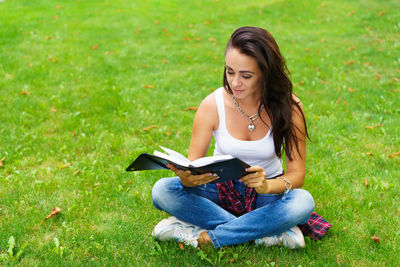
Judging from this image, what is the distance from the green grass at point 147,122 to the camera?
3.56m

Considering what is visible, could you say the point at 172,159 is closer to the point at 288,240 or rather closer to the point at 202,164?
the point at 202,164

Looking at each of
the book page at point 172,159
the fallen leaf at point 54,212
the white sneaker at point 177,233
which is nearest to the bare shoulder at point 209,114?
the book page at point 172,159

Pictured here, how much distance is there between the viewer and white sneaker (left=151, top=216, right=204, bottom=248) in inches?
139

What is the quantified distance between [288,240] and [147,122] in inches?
128

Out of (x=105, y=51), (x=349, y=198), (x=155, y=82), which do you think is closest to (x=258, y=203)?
(x=349, y=198)

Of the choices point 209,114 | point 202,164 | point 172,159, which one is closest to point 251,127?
point 209,114

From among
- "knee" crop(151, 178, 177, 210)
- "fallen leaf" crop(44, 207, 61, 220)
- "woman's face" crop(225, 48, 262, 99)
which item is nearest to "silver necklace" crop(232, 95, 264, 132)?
"woman's face" crop(225, 48, 262, 99)

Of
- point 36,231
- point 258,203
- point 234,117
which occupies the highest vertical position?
point 234,117

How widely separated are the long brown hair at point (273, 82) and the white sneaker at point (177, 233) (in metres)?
1.01

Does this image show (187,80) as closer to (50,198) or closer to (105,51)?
(105,51)

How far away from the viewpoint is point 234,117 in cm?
369

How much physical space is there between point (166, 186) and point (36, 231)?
125cm

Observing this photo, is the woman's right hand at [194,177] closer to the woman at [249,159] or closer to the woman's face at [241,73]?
the woman at [249,159]

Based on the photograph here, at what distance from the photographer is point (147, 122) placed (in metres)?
6.17
